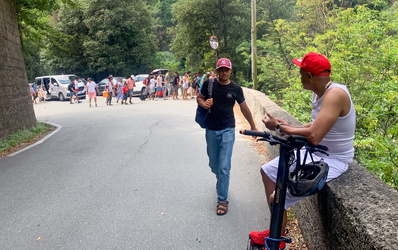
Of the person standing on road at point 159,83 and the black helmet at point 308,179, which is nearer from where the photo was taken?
the black helmet at point 308,179

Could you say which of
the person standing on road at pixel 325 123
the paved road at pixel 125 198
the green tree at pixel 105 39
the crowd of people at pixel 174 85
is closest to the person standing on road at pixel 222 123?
the paved road at pixel 125 198

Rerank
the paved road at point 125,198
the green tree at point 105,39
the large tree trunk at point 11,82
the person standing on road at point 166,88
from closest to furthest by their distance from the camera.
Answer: the paved road at point 125,198 → the large tree trunk at point 11,82 → the person standing on road at point 166,88 → the green tree at point 105,39

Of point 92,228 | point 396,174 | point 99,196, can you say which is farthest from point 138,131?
point 396,174

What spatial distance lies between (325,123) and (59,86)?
2807cm

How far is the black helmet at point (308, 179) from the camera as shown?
2.33m

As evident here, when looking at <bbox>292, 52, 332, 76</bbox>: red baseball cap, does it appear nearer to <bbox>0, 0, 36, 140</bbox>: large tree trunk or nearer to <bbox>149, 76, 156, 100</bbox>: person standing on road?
<bbox>0, 0, 36, 140</bbox>: large tree trunk

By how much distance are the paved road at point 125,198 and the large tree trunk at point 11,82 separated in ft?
5.36

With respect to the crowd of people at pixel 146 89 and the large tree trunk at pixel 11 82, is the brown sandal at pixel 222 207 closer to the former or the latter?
the large tree trunk at pixel 11 82

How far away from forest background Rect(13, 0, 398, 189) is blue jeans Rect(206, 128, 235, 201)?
72.7 inches

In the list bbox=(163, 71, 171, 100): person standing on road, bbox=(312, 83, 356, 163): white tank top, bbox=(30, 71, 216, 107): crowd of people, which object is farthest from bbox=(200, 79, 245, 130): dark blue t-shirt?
bbox=(163, 71, 171, 100): person standing on road

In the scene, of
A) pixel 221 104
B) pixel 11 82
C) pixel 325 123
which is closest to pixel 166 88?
pixel 11 82

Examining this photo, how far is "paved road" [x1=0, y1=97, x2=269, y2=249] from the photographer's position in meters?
3.95

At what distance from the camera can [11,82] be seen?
1040cm

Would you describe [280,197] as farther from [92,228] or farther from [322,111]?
[92,228]
